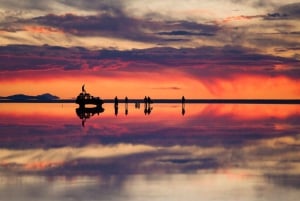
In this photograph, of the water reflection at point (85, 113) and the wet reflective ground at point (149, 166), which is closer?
Answer: the wet reflective ground at point (149, 166)

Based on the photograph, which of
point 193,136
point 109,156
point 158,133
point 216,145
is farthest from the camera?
point 158,133

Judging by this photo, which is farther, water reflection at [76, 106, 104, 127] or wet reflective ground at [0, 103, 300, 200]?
water reflection at [76, 106, 104, 127]

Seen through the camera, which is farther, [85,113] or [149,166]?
[85,113]

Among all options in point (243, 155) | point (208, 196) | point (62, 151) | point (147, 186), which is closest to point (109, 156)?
point (62, 151)

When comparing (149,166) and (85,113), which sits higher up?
(85,113)

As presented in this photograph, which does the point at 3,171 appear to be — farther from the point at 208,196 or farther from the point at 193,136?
the point at 193,136

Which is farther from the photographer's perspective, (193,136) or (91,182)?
(193,136)

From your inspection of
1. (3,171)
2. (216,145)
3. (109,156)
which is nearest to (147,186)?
(3,171)

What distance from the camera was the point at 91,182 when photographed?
57.3 feet

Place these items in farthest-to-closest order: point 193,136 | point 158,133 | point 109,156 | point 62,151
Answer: point 158,133
point 193,136
point 62,151
point 109,156

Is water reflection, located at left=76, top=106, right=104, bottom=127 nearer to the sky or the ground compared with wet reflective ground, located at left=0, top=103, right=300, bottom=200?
nearer to the sky

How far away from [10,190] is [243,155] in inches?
445

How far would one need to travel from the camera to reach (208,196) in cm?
1534

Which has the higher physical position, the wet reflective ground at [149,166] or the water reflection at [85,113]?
the water reflection at [85,113]
